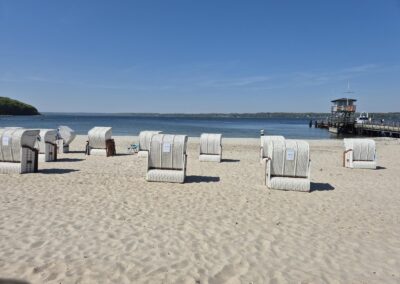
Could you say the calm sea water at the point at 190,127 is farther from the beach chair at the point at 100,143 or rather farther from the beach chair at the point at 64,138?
the beach chair at the point at 100,143

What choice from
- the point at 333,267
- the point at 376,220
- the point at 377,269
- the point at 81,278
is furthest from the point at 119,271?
the point at 376,220

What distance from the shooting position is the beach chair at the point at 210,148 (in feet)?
49.9

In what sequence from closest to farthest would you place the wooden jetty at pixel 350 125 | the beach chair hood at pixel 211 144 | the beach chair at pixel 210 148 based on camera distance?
1. the beach chair at pixel 210 148
2. the beach chair hood at pixel 211 144
3. the wooden jetty at pixel 350 125

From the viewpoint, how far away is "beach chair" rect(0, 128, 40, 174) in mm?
10289

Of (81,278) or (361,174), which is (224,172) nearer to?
(361,174)

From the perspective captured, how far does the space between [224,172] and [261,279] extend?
26.7ft

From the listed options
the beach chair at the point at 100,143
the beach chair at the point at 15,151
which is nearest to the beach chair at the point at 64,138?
the beach chair at the point at 100,143

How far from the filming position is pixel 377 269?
462 cm

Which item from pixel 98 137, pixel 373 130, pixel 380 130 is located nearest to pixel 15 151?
pixel 98 137

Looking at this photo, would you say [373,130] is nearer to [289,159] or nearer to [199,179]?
[289,159]

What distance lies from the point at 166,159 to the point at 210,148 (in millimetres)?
5629

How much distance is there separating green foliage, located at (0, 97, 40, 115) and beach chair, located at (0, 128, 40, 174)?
15274 centimetres

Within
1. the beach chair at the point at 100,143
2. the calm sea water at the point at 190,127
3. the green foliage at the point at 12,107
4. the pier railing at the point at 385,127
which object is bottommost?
the calm sea water at the point at 190,127

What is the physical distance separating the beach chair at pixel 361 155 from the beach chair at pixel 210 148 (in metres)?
5.26
